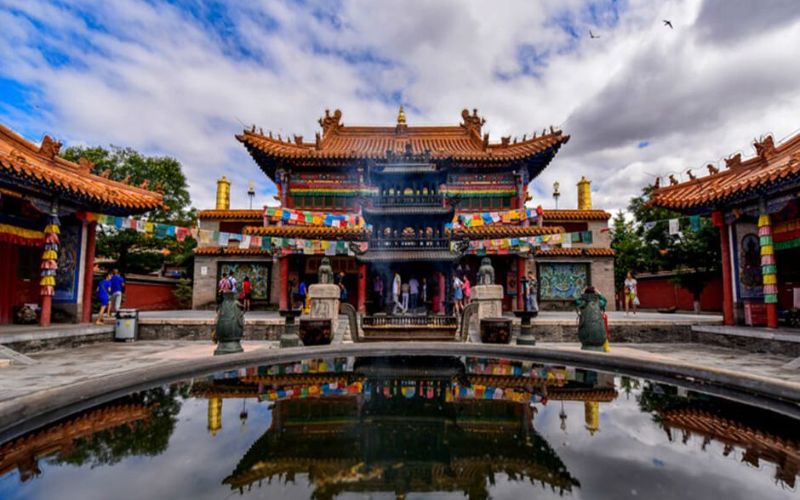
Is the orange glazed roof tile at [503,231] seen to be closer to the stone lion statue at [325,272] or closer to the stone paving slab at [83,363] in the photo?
the stone lion statue at [325,272]

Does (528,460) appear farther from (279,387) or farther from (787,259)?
(787,259)

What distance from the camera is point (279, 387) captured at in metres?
4.71

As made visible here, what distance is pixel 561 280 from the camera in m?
19.0

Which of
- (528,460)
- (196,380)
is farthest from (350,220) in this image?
(528,460)

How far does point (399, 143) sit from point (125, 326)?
50.3 ft

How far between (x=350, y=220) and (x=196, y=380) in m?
11.7

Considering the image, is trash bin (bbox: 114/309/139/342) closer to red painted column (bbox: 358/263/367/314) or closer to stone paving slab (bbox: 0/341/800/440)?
stone paving slab (bbox: 0/341/800/440)

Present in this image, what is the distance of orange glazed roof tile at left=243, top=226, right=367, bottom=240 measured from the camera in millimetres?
15516

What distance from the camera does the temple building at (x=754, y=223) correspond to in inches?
369

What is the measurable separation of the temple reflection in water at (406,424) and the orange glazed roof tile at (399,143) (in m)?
12.2

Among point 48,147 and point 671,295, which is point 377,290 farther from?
point 671,295

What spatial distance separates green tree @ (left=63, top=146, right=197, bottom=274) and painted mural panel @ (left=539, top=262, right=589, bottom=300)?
66.4 ft

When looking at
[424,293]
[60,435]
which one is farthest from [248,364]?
[424,293]

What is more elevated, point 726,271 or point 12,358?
point 726,271
